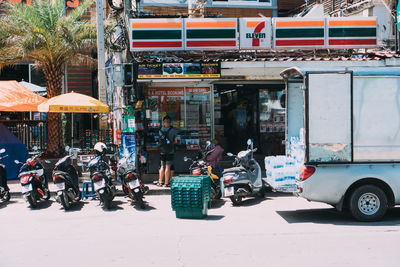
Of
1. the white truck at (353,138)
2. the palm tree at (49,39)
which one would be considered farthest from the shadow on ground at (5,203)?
the white truck at (353,138)

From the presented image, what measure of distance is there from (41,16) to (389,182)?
1232 cm

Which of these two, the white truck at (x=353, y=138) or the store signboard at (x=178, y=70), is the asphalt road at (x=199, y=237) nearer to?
the white truck at (x=353, y=138)

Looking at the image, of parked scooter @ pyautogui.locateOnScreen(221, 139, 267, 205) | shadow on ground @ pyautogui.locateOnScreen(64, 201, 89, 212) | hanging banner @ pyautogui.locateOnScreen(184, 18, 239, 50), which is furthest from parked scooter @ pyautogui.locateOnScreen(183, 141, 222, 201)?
hanging banner @ pyautogui.locateOnScreen(184, 18, 239, 50)

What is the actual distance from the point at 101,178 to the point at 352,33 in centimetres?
916

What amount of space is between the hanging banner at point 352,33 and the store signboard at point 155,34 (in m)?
4.77

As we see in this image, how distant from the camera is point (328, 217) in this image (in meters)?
8.95

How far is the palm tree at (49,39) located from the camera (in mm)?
15000

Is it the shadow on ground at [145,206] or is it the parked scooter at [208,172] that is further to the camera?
the parked scooter at [208,172]

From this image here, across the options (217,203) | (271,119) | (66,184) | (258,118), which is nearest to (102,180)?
(66,184)

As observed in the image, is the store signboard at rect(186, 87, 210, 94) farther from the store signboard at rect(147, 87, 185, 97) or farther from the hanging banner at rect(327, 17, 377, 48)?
the hanging banner at rect(327, 17, 377, 48)

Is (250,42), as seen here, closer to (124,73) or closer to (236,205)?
(124,73)

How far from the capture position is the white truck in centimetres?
834

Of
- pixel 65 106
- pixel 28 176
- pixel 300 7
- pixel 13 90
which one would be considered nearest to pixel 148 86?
pixel 65 106

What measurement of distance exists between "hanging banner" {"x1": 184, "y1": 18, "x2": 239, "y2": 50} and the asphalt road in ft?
18.2
